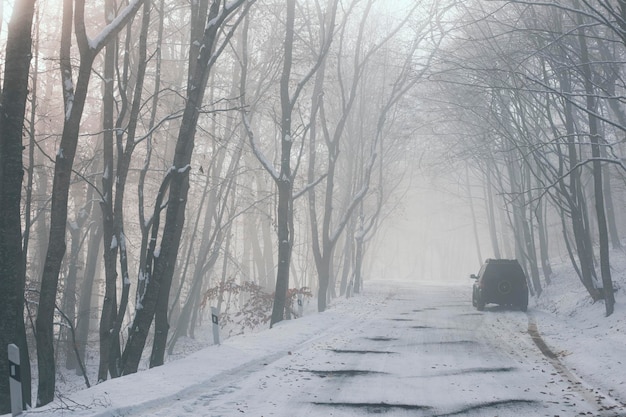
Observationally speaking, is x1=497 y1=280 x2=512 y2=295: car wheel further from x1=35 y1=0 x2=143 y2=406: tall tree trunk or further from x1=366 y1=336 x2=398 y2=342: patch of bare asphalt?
x1=35 y1=0 x2=143 y2=406: tall tree trunk

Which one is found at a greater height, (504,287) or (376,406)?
(504,287)

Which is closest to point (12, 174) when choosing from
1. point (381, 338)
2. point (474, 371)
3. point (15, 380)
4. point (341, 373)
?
point (15, 380)

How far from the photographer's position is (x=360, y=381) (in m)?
10.1

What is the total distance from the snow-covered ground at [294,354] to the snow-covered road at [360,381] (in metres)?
0.03

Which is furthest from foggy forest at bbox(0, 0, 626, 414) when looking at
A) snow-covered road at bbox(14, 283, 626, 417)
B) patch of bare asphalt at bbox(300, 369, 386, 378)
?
patch of bare asphalt at bbox(300, 369, 386, 378)

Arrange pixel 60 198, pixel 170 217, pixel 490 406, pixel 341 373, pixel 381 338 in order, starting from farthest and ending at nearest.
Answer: pixel 381 338 < pixel 170 217 < pixel 60 198 < pixel 341 373 < pixel 490 406

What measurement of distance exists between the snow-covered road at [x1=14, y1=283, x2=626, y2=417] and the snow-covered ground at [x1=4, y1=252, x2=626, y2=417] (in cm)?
3

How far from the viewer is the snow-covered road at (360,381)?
A: 26.3 ft

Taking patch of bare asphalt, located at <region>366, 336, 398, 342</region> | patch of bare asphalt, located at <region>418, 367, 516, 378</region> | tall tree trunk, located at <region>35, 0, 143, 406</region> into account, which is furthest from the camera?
patch of bare asphalt, located at <region>366, 336, 398, 342</region>

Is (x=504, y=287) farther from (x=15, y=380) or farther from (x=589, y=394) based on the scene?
(x=15, y=380)

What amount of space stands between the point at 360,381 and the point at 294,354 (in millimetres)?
3372

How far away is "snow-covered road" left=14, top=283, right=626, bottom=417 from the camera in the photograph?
26.3 feet

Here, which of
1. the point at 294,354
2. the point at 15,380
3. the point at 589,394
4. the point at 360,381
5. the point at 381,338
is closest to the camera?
the point at 15,380

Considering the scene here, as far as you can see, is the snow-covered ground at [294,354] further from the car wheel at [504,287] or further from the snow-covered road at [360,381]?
the car wheel at [504,287]
